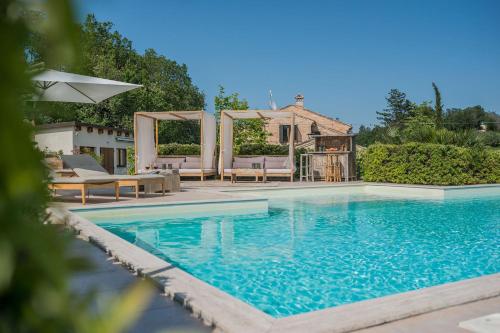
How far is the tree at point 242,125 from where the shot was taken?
2367cm

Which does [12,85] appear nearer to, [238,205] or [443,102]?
[238,205]

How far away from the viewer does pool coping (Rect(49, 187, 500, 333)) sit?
267 centimetres

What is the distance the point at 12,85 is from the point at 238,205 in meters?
10.4

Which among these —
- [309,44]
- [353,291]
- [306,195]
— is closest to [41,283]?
[353,291]

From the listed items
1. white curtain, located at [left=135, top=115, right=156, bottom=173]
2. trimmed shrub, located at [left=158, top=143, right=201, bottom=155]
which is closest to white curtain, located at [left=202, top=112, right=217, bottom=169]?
white curtain, located at [left=135, top=115, right=156, bottom=173]

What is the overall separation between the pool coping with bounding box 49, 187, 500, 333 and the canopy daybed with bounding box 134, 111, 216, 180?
1318cm

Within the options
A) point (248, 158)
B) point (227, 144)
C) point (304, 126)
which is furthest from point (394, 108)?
point (227, 144)

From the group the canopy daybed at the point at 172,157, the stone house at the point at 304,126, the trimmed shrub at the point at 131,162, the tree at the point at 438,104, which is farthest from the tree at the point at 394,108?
the trimmed shrub at the point at 131,162

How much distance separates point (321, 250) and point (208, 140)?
11503 mm

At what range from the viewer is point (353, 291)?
15.8 feet

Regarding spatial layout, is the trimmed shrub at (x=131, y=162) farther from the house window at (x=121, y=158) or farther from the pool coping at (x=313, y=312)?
the pool coping at (x=313, y=312)

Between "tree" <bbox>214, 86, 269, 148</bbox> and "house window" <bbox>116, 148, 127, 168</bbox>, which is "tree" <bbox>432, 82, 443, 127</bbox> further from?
"house window" <bbox>116, 148, 127, 168</bbox>

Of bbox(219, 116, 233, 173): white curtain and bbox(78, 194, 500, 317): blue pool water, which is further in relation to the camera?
bbox(219, 116, 233, 173): white curtain

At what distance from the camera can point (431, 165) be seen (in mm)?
17000
